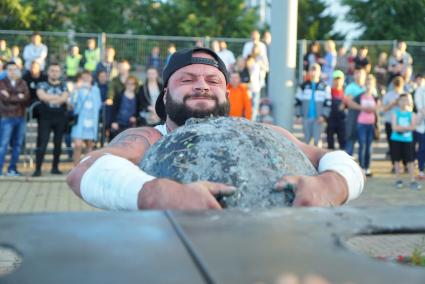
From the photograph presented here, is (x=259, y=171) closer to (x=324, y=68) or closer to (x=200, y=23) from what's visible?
(x=324, y=68)

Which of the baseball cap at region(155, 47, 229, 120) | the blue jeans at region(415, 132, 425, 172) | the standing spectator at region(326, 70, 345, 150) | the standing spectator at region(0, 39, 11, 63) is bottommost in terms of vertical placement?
the blue jeans at region(415, 132, 425, 172)

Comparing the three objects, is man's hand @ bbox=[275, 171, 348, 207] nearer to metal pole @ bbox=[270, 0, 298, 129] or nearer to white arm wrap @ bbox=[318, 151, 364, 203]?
white arm wrap @ bbox=[318, 151, 364, 203]

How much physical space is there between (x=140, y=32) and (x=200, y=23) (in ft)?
10.5

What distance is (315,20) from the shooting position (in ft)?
133

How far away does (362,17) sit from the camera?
36.2 meters

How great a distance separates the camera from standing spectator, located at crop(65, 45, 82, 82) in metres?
14.4

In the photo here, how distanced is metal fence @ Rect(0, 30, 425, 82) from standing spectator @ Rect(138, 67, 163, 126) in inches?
173

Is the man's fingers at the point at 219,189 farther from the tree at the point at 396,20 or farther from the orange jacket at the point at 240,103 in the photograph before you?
the tree at the point at 396,20

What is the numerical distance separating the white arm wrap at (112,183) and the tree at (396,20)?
111 ft

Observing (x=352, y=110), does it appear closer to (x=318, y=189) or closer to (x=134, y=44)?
(x=134, y=44)

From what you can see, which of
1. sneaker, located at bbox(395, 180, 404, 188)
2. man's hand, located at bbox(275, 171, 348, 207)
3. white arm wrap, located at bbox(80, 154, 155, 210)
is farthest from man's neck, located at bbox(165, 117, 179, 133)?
sneaker, located at bbox(395, 180, 404, 188)

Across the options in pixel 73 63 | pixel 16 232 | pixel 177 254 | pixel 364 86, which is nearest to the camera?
pixel 177 254

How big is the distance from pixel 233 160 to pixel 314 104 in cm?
1025

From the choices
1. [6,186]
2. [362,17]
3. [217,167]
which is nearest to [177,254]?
[217,167]
